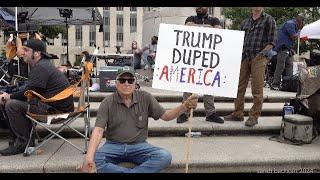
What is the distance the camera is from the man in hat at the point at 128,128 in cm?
411

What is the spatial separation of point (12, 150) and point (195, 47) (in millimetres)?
2613

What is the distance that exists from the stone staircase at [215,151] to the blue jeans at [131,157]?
22.5 inches

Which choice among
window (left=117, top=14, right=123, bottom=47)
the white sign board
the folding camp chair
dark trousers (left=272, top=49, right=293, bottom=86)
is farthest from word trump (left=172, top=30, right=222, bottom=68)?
window (left=117, top=14, right=123, bottom=47)

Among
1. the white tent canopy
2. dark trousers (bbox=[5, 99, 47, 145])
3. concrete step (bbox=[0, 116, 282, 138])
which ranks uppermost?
the white tent canopy

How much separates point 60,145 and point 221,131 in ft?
7.62

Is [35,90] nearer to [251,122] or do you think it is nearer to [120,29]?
[251,122]

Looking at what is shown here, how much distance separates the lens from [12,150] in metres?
4.98

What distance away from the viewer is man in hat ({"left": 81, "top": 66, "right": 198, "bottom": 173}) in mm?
4113

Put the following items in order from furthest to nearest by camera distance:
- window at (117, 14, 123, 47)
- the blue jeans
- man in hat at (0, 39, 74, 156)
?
window at (117, 14, 123, 47), man in hat at (0, 39, 74, 156), the blue jeans

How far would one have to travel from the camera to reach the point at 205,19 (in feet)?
20.1

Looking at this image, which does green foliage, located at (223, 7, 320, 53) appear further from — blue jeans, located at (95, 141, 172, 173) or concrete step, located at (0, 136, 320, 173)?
blue jeans, located at (95, 141, 172, 173)

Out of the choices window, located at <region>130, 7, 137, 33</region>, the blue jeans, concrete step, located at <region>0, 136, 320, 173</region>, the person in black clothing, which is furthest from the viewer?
window, located at <region>130, 7, 137, 33</region>
